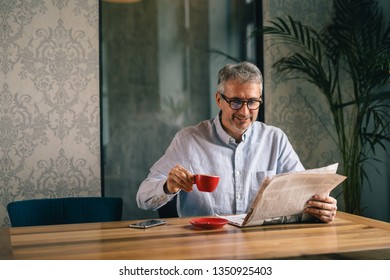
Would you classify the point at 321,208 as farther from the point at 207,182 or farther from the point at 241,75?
the point at 241,75

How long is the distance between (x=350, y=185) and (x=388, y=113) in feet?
1.91

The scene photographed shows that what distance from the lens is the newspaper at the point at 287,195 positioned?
1.59m

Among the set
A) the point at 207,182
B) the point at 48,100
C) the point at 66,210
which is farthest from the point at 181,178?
the point at 48,100

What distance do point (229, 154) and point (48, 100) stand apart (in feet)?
4.31

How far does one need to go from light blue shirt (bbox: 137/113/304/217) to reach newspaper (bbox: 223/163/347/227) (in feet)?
1.13

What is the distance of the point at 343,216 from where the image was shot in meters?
1.93

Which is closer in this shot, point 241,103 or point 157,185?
point 157,185

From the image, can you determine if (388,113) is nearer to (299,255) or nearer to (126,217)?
(126,217)

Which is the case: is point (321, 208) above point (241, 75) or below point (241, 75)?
below

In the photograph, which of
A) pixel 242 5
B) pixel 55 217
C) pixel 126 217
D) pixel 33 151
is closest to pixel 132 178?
pixel 126 217

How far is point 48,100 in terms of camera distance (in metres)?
2.87

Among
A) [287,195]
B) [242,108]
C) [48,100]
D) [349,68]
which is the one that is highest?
[349,68]

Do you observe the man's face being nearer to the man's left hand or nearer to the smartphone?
the man's left hand

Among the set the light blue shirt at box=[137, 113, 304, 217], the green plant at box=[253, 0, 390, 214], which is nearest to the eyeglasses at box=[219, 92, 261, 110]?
the light blue shirt at box=[137, 113, 304, 217]
